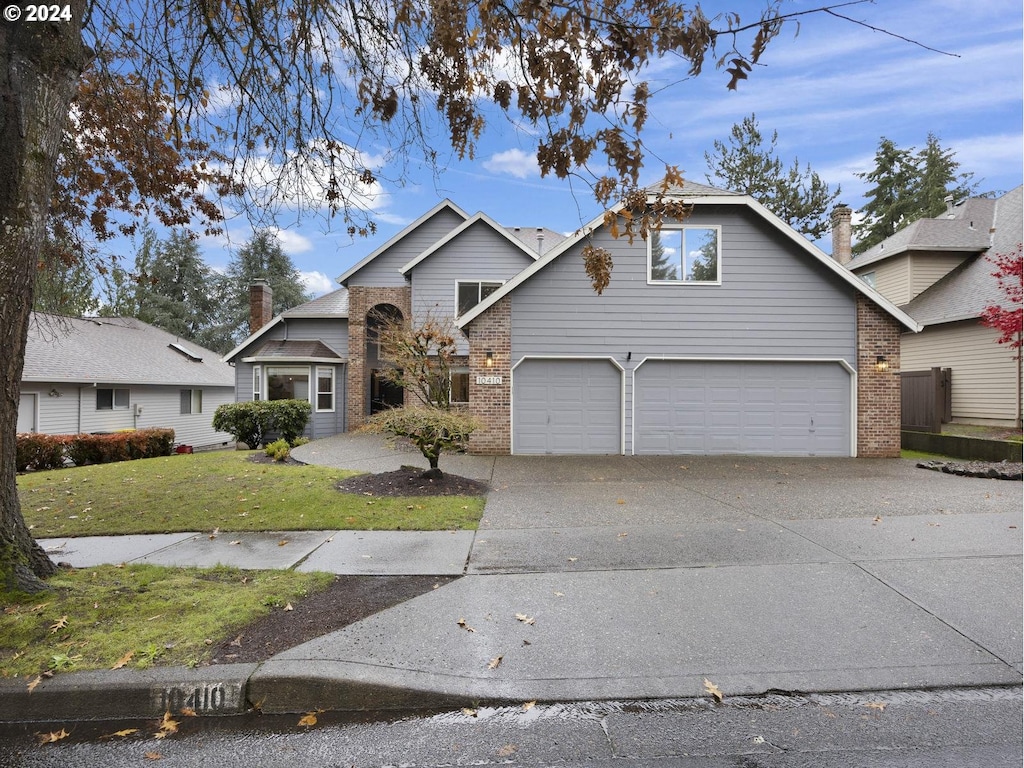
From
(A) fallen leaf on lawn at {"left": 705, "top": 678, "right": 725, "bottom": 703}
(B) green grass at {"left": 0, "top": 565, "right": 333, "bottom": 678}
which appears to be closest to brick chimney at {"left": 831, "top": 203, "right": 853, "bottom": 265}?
(A) fallen leaf on lawn at {"left": 705, "top": 678, "right": 725, "bottom": 703}

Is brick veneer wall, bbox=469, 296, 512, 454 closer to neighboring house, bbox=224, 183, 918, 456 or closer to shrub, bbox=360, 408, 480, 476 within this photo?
neighboring house, bbox=224, 183, 918, 456

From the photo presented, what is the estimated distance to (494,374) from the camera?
12977mm

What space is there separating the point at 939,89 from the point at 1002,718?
300 inches

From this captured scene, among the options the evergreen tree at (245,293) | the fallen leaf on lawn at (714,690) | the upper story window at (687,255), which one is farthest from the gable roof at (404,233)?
the evergreen tree at (245,293)

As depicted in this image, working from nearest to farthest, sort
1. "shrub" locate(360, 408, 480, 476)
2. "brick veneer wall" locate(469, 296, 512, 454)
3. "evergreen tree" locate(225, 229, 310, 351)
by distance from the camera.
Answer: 1. "shrub" locate(360, 408, 480, 476)
2. "brick veneer wall" locate(469, 296, 512, 454)
3. "evergreen tree" locate(225, 229, 310, 351)

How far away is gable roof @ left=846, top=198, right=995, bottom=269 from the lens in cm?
1909

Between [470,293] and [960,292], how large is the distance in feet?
50.3

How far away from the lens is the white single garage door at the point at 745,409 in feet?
42.7

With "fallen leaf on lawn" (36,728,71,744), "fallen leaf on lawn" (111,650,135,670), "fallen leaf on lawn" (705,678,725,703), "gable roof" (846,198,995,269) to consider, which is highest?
"gable roof" (846,198,995,269)

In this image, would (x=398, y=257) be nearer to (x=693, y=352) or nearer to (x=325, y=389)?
(x=325, y=389)

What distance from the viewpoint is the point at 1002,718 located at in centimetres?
296

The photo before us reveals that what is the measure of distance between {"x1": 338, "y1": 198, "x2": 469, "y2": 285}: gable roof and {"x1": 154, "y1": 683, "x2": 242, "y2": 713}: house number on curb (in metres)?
17.7

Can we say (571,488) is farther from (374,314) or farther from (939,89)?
(374,314)

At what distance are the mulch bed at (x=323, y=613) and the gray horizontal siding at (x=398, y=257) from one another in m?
16.1
